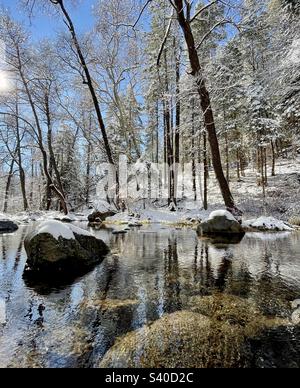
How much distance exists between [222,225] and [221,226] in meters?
0.06

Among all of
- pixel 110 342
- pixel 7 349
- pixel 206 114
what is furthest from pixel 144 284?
pixel 206 114

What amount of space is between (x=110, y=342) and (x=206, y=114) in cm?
816

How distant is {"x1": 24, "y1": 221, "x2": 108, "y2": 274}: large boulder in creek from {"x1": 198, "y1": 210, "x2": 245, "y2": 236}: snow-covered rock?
579cm

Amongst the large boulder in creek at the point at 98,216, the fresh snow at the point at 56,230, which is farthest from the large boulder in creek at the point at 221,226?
the large boulder in creek at the point at 98,216

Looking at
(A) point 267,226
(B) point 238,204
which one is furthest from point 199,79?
(B) point 238,204

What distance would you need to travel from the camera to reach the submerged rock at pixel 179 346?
8.27 ft

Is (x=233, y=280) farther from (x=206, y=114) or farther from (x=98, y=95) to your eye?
(x=98, y=95)

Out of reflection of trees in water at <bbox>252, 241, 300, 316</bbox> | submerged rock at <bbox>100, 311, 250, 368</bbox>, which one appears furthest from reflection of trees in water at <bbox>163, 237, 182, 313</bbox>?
reflection of trees in water at <bbox>252, 241, 300, 316</bbox>

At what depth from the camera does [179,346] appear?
110 inches

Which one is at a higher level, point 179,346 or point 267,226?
point 267,226

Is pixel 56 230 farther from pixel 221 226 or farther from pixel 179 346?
pixel 221 226

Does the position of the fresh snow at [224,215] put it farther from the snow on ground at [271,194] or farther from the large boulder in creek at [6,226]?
the large boulder in creek at [6,226]

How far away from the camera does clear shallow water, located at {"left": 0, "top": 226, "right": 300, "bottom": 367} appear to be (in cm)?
272

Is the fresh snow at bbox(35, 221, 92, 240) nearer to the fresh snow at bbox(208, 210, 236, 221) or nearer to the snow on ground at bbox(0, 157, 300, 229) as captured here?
the fresh snow at bbox(208, 210, 236, 221)
